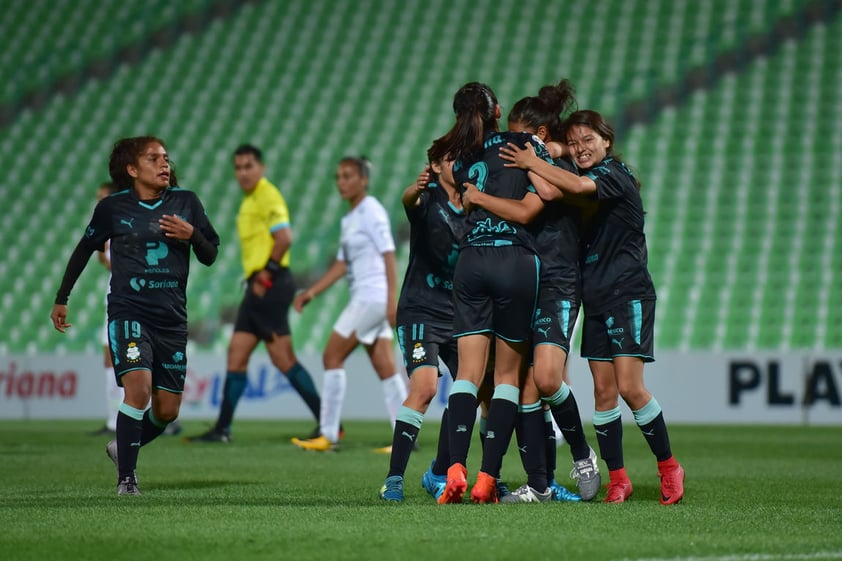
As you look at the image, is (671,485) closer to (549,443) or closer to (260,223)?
(549,443)

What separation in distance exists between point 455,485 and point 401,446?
0.46m

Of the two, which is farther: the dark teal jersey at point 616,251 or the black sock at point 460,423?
the dark teal jersey at point 616,251

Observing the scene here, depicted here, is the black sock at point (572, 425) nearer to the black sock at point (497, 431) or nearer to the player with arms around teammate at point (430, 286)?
the black sock at point (497, 431)

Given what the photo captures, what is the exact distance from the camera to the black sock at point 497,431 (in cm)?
555

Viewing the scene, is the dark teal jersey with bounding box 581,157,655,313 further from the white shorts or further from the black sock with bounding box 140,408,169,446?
the white shorts

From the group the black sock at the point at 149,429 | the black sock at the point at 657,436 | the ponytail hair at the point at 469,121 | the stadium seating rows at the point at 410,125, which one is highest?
the stadium seating rows at the point at 410,125

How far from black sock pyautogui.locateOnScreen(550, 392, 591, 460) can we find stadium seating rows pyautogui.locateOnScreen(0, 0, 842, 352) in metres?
9.83

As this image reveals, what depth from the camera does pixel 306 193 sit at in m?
18.9

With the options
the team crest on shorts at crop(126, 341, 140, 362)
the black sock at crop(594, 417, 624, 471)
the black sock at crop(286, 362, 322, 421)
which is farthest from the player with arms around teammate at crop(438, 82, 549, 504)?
the black sock at crop(286, 362, 322, 421)

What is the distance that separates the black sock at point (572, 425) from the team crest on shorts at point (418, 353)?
651 millimetres

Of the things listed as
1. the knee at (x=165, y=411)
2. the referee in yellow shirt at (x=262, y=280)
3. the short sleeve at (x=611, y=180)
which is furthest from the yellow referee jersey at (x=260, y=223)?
the short sleeve at (x=611, y=180)

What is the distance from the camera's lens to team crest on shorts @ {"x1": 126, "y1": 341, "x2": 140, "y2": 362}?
5.99 m

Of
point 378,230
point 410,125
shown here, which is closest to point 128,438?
point 378,230

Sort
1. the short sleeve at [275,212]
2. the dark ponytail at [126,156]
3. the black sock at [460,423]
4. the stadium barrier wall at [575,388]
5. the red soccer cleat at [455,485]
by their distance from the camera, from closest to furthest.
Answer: the red soccer cleat at [455,485] → the black sock at [460,423] → the dark ponytail at [126,156] → the short sleeve at [275,212] → the stadium barrier wall at [575,388]
